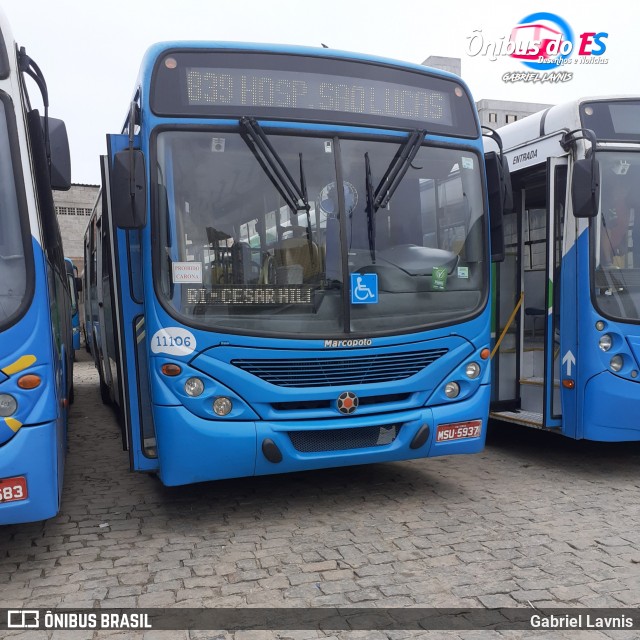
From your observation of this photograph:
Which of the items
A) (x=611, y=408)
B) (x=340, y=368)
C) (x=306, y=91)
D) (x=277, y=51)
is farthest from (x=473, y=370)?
(x=277, y=51)

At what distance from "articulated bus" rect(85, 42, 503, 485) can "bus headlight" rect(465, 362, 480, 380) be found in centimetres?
2

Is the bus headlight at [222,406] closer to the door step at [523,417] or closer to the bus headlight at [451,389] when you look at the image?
the bus headlight at [451,389]

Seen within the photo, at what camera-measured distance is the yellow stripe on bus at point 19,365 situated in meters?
3.79

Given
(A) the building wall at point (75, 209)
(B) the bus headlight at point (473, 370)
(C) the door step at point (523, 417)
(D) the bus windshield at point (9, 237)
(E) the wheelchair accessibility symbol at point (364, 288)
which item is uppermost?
(A) the building wall at point (75, 209)

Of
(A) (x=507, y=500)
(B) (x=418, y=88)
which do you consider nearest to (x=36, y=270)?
(B) (x=418, y=88)

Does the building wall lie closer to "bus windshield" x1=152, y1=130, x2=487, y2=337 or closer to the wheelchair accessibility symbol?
"bus windshield" x1=152, y1=130, x2=487, y2=337

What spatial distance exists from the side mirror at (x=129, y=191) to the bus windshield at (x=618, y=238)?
3800 mm

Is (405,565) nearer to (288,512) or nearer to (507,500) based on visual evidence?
(288,512)

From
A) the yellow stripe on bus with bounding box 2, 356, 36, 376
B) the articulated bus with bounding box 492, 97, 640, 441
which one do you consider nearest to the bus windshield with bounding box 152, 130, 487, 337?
the yellow stripe on bus with bounding box 2, 356, 36, 376

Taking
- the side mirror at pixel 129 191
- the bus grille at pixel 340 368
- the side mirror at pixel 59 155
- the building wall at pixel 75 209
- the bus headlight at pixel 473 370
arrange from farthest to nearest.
→ the building wall at pixel 75 209, the bus headlight at pixel 473 370, the bus grille at pixel 340 368, the side mirror at pixel 129 191, the side mirror at pixel 59 155

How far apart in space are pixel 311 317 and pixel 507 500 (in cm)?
221

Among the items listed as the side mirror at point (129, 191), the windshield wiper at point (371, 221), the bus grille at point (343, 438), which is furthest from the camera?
the windshield wiper at point (371, 221)

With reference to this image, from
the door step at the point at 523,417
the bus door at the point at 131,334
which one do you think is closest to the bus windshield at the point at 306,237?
the bus door at the point at 131,334

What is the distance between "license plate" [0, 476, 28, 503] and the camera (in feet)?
12.5
